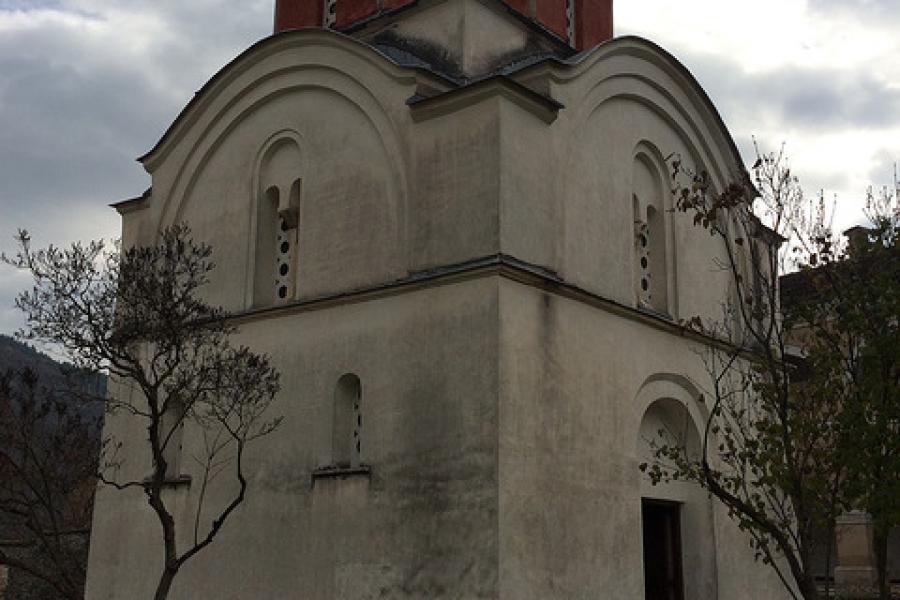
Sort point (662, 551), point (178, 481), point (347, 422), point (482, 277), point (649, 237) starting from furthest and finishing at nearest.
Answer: point (649, 237), point (662, 551), point (178, 481), point (347, 422), point (482, 277)

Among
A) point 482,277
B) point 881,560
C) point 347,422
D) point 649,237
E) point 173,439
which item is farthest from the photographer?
point 649,237

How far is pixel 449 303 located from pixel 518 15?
517 cm

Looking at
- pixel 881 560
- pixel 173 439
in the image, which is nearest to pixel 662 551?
pixel 881 560

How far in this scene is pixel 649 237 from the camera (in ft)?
50.7

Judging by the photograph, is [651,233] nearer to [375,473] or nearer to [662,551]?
[662,551]

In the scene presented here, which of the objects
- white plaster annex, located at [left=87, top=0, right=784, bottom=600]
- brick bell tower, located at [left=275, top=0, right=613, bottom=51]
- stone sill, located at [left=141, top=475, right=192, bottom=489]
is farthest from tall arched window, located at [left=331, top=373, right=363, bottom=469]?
brick bell tower, located at [left=275, top=0, right=613, bottom=51]

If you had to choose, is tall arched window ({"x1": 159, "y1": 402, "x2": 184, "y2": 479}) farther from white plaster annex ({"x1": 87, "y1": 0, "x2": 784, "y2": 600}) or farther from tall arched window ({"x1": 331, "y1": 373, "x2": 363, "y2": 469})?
tall arched window ({"x1": 331, "y1": 373, "x2": 363, "y2": 469})

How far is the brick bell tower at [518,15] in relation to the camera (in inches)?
614

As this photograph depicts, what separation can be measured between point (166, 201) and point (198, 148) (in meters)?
0.97

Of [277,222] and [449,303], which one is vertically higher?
[277,222]

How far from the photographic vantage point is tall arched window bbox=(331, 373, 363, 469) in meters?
12.9

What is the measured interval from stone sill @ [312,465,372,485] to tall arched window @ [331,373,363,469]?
0.53 feet

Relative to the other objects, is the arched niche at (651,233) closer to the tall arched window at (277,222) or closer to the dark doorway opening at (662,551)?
the dark doorway opening at (662,551)

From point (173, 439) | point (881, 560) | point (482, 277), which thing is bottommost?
point (881, 560)
